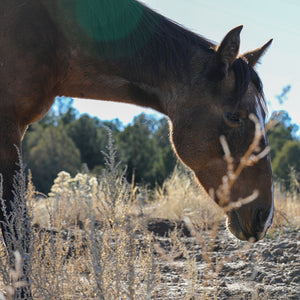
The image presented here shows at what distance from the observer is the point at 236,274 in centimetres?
300

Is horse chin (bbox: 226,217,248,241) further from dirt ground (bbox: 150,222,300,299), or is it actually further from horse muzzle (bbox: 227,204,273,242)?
dirt ground (bbox: 150,222,300,299)

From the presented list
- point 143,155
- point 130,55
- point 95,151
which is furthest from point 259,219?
point 95,151

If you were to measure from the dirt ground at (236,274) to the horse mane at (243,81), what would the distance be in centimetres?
102

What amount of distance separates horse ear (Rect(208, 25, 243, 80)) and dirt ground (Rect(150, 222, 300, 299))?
1214 millimetres

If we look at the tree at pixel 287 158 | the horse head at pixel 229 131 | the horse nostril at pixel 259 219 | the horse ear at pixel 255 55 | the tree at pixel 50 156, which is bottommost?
the horse nostril at pixel 259 219

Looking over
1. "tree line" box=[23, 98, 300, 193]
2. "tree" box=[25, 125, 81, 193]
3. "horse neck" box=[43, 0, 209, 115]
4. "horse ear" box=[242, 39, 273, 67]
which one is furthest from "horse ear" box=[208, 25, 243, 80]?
"tree" box=[25, 125, 81, 193]

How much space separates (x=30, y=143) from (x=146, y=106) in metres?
23.5

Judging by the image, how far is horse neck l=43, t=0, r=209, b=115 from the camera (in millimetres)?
2750

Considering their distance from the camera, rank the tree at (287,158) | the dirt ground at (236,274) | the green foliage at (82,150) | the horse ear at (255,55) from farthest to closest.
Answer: the green foliage at (82,150) < the tree at (287,158) < the horse ear at (255,55) < the dirt ground at (236,274)

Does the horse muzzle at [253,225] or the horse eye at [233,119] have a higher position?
the horse eye at [233,119]

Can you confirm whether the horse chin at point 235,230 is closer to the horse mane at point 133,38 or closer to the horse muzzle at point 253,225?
the horse muzzle at point 253,225

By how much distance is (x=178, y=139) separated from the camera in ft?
8.94

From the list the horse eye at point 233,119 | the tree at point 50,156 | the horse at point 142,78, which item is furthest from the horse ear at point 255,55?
the tree at point 50,156

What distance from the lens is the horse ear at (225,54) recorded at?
8.09 feet
